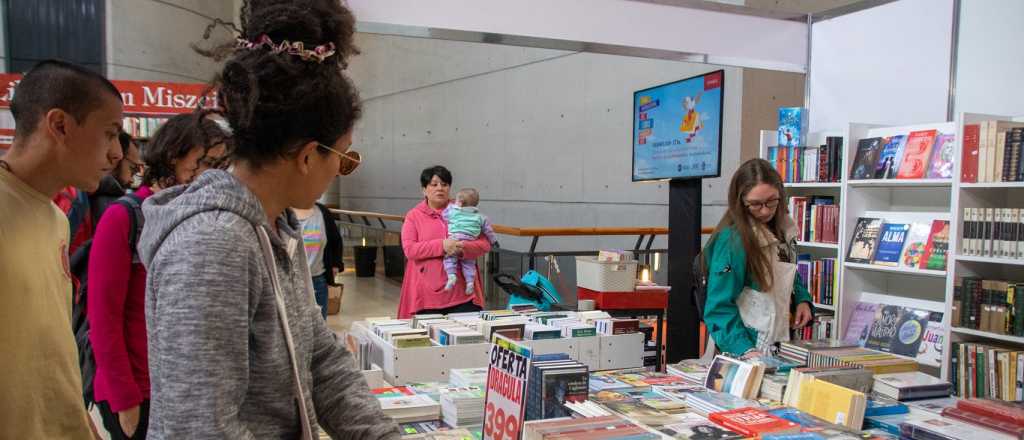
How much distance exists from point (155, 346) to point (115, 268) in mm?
1132

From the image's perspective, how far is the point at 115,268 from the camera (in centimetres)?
183

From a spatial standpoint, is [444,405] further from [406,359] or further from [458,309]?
[458,309]

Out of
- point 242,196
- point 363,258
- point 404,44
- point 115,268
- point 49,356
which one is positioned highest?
point 404,44

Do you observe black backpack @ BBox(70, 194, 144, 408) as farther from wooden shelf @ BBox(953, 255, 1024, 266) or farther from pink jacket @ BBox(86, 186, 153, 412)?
wooden shelf @ BBox(953, 255, 1024, 266)

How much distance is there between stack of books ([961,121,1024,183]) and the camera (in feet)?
10.8

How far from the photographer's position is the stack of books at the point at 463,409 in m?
2.10

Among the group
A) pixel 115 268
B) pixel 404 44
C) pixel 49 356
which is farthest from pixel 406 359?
pixel 404 44

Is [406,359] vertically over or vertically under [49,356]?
under

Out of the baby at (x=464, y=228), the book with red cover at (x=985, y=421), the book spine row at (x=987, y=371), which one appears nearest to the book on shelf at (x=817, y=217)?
the book spine row at (x=987, y=371)

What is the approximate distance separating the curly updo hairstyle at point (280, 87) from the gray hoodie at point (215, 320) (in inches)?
3.1

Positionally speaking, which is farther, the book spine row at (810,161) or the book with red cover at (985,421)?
the book spine row at (810,161)

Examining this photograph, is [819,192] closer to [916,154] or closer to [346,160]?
[916,154]

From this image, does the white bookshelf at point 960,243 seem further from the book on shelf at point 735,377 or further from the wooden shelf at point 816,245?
the book on shelf at point 735,377

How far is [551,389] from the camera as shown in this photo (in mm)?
1858
